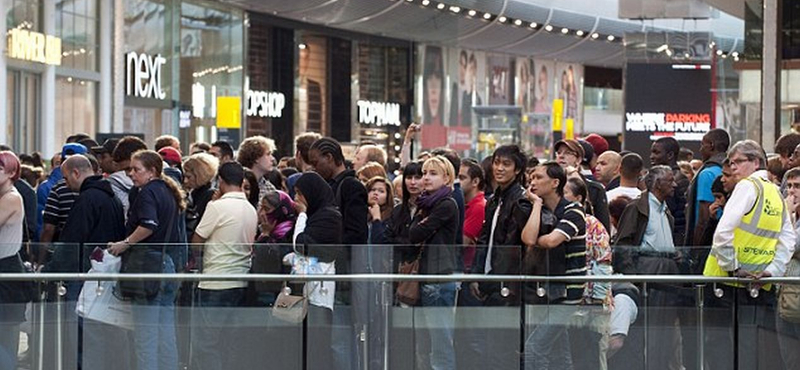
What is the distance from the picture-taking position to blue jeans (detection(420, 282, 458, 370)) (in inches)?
408

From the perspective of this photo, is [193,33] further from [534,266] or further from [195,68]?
[534,266]

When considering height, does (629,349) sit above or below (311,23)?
below

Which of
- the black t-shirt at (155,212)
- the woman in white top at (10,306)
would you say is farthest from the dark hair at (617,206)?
the woman in white top at (10,306)

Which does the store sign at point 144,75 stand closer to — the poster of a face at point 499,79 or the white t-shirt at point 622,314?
the white t-shirt at point 622,314

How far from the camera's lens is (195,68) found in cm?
3916

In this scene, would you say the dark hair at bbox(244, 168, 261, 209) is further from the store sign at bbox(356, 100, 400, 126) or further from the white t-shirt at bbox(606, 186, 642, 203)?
the store sign at bbox(356, 100, 400, 126)

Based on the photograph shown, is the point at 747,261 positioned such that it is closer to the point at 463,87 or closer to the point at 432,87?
the point at 432,87

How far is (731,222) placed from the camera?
32.6 feet

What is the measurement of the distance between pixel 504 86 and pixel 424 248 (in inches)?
2206

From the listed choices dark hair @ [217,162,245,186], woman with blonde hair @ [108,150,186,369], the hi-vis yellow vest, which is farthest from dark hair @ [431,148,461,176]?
the hi-vis yellow vest

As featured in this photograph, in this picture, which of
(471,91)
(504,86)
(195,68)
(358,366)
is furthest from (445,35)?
(358,366)

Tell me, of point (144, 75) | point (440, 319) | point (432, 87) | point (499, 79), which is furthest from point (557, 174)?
point (499, 79)

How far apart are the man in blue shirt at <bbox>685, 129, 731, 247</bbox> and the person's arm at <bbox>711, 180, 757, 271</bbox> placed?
1.98m

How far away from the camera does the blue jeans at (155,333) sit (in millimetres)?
10422
